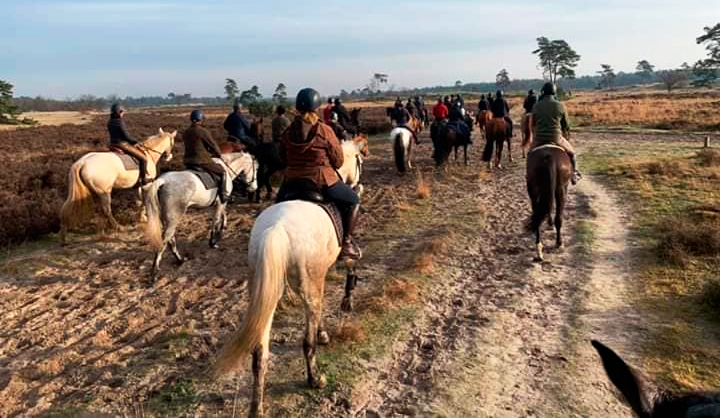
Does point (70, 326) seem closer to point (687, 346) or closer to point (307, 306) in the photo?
point (307, 306)

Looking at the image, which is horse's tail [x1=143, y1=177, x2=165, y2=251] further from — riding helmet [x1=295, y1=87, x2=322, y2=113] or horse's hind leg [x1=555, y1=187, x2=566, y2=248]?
horse's hind leg [x1=555, y1=187, x2=566, y2=248]

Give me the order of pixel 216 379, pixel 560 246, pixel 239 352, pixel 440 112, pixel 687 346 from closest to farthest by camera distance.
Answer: pixel 239 352
pixel 216 379
pixel 687 346
pixel 560 246
pixel 440 112

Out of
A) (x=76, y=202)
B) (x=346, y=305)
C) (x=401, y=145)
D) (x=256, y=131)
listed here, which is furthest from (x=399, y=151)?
(x=346, y=305)

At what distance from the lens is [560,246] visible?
8.20 meters

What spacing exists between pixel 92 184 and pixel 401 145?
8.59 m

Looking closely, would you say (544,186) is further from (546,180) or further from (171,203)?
(171,203)

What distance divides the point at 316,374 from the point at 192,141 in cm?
540

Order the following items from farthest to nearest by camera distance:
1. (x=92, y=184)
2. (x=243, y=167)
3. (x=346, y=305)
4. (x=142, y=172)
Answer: (x=142, y=172) → (x=243, y=167) → (x=92, y=184) → (x=346, y=305)

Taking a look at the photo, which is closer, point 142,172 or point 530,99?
point 142,172

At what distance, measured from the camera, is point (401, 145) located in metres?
14.9

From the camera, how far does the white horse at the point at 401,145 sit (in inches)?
582

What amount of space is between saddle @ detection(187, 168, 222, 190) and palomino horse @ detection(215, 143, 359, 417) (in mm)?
4208

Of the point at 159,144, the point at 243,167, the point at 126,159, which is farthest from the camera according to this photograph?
the point at 159,144

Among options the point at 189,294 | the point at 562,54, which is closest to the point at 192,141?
the point at 189,294
